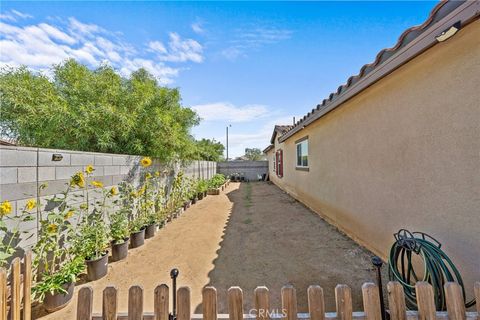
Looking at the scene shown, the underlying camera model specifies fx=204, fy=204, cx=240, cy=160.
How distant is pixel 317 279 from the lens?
258 centimetres

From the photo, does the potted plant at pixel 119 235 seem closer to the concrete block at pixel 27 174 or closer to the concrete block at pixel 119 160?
the concrete block at pixel 119 160

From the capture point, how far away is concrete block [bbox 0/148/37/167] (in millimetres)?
2012

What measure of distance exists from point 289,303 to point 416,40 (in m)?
2.68

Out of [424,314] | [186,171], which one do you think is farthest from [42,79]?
[424,314]

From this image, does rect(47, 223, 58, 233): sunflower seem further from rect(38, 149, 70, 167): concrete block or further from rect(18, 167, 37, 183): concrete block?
rect(38, 149, 70, 167): concrete block

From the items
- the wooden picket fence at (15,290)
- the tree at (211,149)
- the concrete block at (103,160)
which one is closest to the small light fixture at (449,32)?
the wooden picket fence at (15,290)

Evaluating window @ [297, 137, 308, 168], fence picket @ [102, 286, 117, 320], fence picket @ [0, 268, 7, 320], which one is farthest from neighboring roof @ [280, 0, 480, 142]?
fence picket @ [0, 268, 7, 320]

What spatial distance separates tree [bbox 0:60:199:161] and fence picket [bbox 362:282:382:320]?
4399mm

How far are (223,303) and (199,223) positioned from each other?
3162 mm

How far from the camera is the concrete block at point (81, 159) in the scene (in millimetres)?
2910

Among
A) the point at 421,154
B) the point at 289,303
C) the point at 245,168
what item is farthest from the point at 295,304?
the point at 245,168

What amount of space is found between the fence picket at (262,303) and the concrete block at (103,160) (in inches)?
132

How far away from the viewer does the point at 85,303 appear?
52.4 inches

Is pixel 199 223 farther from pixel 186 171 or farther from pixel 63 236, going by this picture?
pixel 186 171
